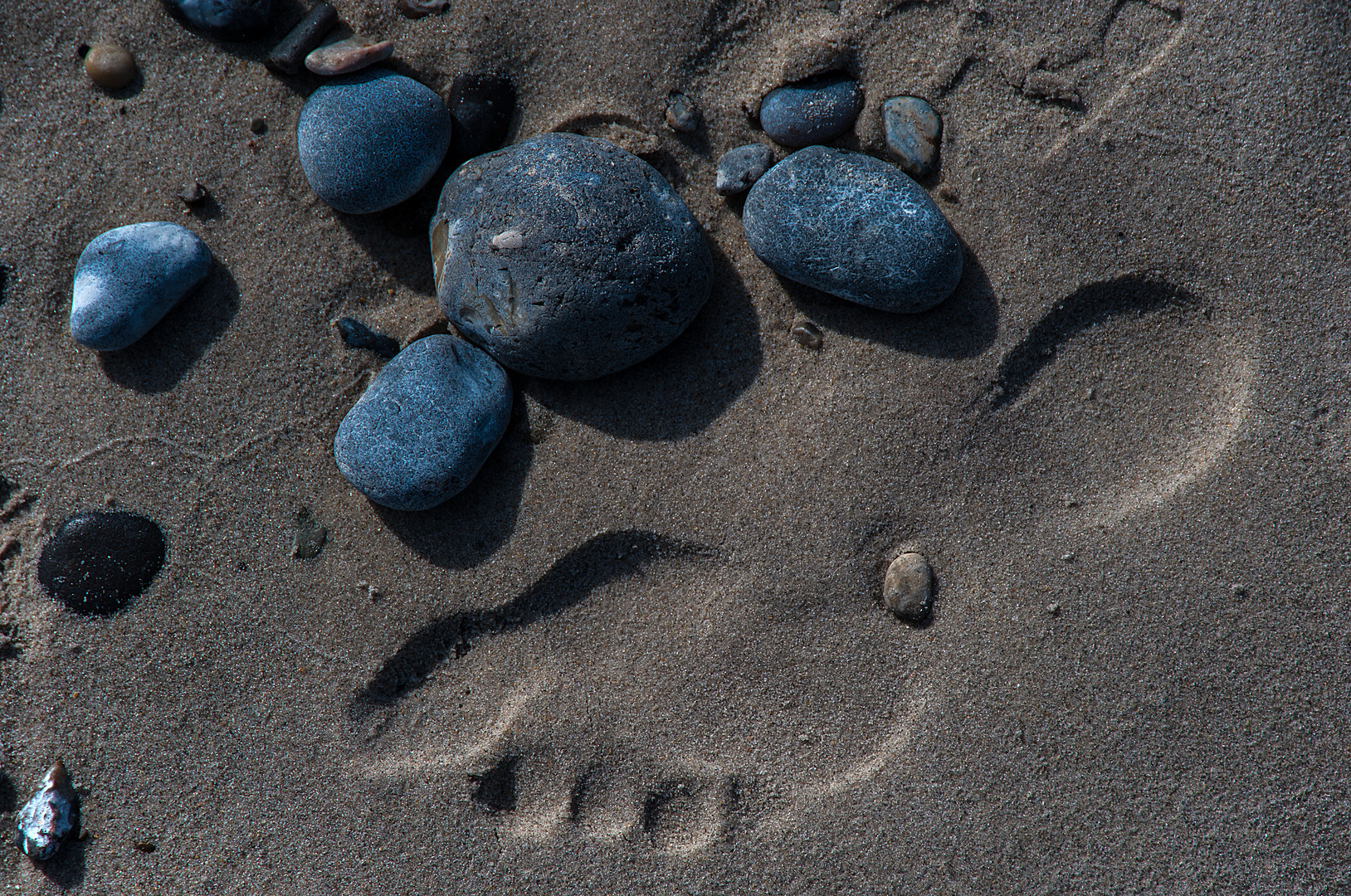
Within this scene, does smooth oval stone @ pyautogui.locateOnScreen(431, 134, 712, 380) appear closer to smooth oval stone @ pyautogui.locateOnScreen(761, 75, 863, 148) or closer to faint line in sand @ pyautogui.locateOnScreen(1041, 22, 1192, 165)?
smooth oval stone @ pyautogui.locateOnScreen(761, 75, 863, 148)

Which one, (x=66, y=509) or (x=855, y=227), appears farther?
(x=66, y=509)

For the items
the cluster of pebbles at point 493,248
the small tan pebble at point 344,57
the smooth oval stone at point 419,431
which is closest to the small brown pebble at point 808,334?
the cluster of pebbles at point 493,248

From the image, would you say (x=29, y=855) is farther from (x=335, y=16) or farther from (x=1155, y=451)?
(x=1155, y=451)

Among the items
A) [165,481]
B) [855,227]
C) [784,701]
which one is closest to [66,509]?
[165,481]

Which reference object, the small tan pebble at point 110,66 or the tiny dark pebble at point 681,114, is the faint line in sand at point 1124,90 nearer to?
the tiny dark pebble at point 681,114

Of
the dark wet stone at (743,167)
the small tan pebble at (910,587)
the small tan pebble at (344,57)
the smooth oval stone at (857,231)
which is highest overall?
the small tan pebble at (344,57)

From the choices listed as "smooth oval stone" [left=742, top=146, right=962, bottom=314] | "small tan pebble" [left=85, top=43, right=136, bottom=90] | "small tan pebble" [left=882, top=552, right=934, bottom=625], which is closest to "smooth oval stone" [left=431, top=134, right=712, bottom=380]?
"smooth oval stone" [left=742, top=146, right=962, bottom=314]
